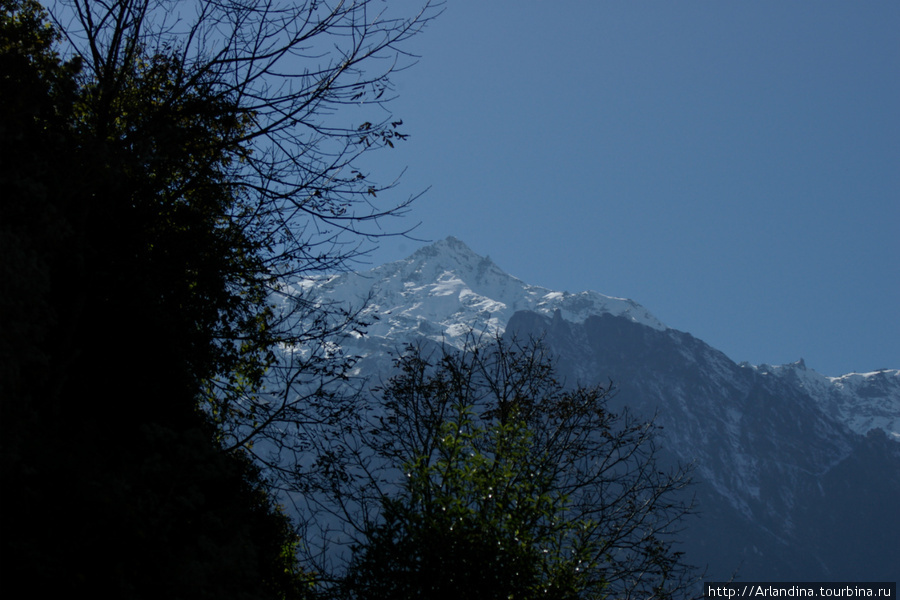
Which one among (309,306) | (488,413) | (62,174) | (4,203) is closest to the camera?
(4,203)

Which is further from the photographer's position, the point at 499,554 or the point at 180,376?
the point at 180,376

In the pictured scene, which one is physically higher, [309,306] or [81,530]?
[309,306]

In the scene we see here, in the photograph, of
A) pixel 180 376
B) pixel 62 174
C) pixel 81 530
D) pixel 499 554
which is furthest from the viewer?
pixel 180 376

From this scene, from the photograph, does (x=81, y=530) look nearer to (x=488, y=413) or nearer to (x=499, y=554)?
(x=499, y=554)

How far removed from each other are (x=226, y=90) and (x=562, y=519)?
6161mm

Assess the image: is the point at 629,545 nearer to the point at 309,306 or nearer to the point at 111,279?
the point at 309,306

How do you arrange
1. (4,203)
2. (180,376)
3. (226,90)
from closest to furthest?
(4,203), (180,376), (226,90)

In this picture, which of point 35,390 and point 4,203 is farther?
point 35,390

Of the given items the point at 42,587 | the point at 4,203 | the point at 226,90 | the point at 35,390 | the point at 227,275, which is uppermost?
the point at 226,90

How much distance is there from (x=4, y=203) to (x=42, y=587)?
2241 mm

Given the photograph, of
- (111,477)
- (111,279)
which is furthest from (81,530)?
(111,279)

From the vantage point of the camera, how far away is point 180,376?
280 inches

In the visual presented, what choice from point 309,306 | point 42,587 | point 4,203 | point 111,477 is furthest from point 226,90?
point 42,587

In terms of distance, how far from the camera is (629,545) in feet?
39.9
